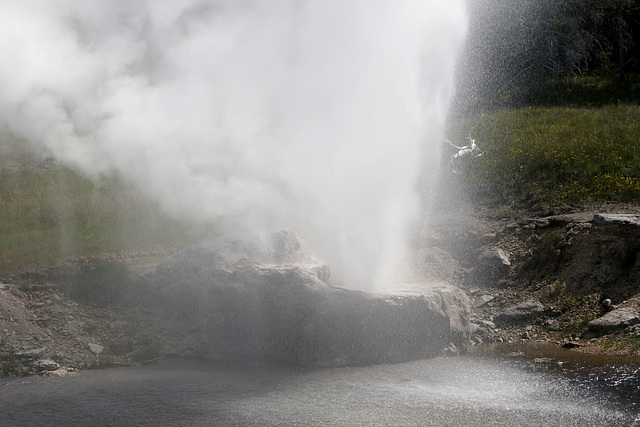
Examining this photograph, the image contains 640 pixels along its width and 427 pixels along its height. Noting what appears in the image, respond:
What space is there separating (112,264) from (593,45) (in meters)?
24.5

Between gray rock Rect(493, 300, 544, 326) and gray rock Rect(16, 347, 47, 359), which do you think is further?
gray rock Rect(493, 300, 544, 326)

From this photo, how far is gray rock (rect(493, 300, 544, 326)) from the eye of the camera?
10.6 meters

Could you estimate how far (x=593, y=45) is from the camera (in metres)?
27.8

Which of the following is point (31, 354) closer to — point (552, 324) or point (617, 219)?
point (552, 324)

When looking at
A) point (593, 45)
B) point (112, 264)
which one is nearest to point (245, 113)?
point (112, 264)

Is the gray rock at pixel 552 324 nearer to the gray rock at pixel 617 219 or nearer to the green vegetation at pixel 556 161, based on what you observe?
the gray rock at pixel 617 219

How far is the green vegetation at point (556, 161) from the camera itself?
46.1ft

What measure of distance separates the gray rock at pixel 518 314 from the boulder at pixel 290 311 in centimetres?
91

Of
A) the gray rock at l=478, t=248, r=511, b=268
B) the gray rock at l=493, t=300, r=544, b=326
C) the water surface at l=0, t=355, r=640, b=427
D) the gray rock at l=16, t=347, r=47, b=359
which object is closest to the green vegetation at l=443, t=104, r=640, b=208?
the gray rock at l=478, t=248, r=511, b=268

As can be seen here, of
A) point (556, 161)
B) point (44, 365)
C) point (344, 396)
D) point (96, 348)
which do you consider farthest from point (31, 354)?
point (556, 161)

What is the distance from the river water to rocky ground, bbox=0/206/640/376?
27.6 inches

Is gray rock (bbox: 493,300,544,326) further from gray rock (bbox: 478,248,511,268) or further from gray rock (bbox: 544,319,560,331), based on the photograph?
gray rock (bbox: 478,248,511,268)

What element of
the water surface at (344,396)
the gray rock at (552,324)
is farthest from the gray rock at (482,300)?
the water surface at (344,396)

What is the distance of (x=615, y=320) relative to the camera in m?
9.53
